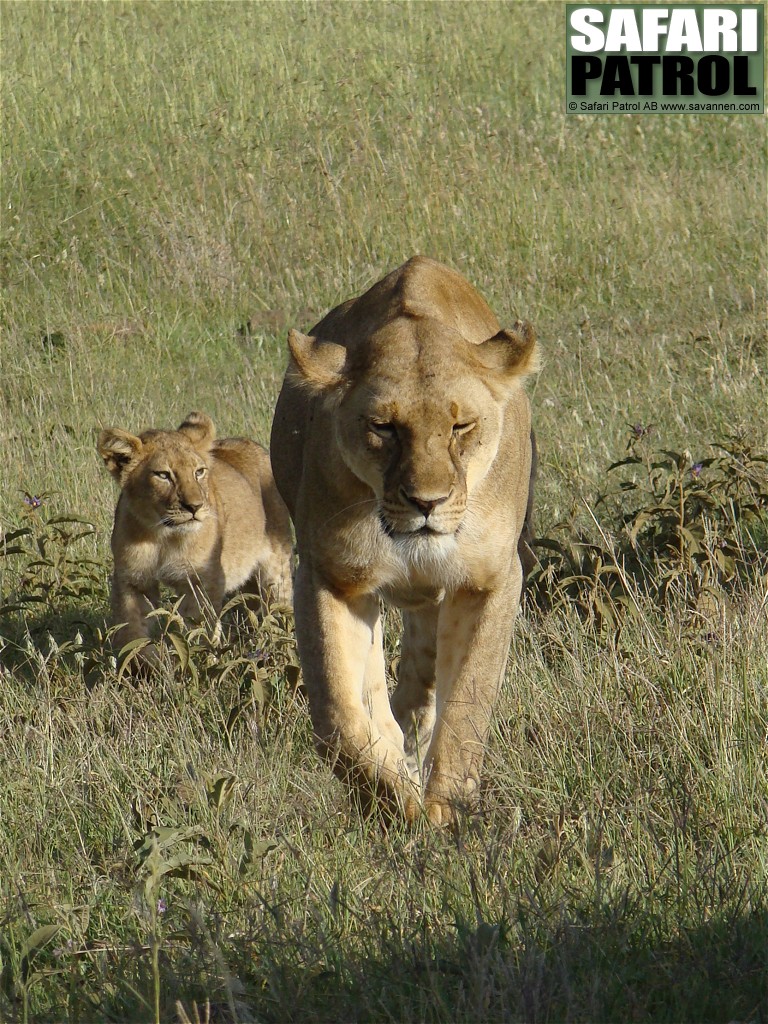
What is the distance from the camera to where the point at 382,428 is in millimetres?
3793

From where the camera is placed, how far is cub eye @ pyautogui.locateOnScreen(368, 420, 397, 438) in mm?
3783

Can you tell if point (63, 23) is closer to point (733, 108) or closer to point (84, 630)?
point (733, 108)

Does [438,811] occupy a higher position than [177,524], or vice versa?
[438,811]

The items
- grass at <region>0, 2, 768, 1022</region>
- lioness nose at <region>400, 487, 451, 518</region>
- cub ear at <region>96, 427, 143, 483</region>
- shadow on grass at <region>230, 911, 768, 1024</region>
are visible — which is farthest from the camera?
cub ear at <region>96, 427, 143, 483</region>

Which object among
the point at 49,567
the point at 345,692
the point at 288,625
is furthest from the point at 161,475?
the point at 345,692

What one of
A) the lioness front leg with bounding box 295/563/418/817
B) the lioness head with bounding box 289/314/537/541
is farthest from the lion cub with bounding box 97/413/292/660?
the lioness head with bounding box 289/314/537/541

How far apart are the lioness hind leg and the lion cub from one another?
1392 mm

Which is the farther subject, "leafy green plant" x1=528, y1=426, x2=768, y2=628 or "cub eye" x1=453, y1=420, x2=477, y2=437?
"leafy green plant" x1=528, y1=426, x2=768, y2=628

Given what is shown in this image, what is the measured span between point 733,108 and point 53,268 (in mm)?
5631

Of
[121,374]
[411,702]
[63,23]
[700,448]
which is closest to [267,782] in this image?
[411,702]

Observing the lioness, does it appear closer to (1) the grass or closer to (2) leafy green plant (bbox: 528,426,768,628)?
(1) the grass

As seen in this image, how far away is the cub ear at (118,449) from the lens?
6488 millimetres

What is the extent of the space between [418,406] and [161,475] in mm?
2901

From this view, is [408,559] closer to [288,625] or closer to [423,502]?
[423,502]
